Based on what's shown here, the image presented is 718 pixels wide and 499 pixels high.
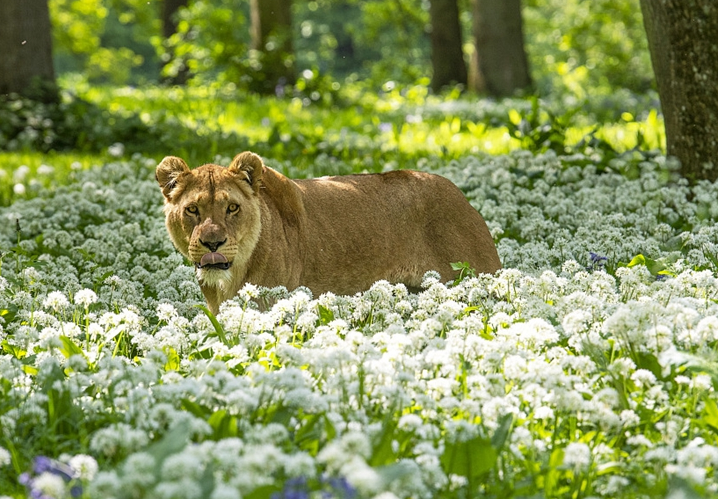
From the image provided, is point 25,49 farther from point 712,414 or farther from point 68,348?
point 712,414

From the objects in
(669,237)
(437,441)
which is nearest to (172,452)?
(437,441)

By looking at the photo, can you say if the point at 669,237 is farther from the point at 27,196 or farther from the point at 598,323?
the point at 27,196

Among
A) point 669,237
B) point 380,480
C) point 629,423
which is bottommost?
point 669,237

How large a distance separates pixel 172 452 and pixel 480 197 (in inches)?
266

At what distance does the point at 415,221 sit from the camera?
22.8 feet

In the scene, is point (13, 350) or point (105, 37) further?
point (105, 37)

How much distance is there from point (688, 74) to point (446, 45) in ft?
53.8

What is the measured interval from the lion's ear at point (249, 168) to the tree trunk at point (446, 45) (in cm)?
1960

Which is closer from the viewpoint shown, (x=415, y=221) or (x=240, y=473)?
(x=240, y=473)

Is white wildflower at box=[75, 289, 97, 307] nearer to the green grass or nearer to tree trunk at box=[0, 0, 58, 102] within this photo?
the green grass

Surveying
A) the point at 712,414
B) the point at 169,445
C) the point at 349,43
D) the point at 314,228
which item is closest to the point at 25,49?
the point at 314,228

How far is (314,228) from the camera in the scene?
6555mm

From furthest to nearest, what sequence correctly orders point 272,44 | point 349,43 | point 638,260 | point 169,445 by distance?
point 349,43
point 272,44
point 638,260
point 169,445

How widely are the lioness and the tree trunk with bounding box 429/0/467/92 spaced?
18.5 meters
